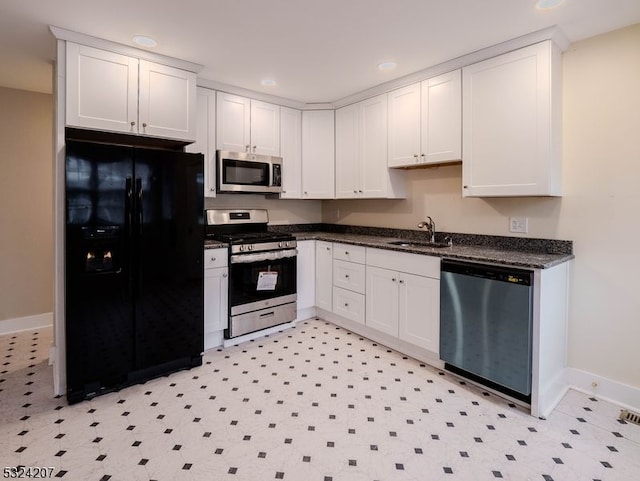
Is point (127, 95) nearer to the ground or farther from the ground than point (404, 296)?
farther from the ground

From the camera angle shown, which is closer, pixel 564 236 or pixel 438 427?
pixel 438 427

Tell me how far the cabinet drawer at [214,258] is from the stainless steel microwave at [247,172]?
706 mm

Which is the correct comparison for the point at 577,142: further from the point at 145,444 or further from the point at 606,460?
the point at 145,444

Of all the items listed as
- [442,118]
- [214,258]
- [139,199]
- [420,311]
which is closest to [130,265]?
[139,199]

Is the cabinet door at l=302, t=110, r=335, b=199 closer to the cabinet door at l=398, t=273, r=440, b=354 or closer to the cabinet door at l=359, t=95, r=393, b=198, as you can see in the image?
the cabinet door at l=359, t=95, r=393, b=198

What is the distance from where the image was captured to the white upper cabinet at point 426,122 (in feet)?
9.84

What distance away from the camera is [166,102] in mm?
2918

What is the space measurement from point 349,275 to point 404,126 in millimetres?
1555

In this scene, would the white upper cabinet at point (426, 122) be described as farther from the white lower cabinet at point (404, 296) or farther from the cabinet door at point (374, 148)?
the white lower cabinet at point (404, 296)

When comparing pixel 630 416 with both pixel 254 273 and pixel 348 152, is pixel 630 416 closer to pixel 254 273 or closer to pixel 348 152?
pixel 254 273

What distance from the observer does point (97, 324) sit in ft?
8.21

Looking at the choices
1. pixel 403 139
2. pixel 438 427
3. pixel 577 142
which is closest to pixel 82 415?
pixel 438 427

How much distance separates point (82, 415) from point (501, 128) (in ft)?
11.4

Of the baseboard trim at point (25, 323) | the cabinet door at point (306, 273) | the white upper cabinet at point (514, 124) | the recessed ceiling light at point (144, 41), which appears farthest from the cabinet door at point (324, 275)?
the baseboard trim at point (25, 323)
